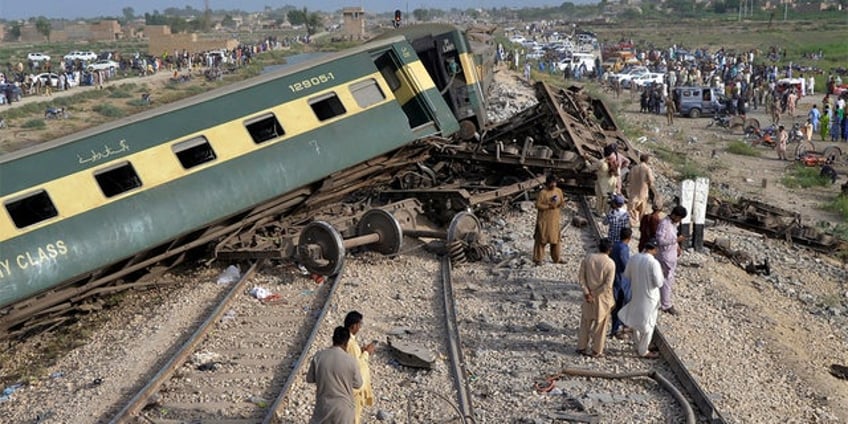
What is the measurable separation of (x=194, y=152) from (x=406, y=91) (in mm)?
4629

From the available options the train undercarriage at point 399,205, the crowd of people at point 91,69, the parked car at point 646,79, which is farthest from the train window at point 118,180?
the crowd of people at point 91,69

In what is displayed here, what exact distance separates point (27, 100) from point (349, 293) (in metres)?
42.6

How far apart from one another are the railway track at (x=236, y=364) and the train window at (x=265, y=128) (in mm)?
2623

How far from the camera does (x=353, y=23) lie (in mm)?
91062

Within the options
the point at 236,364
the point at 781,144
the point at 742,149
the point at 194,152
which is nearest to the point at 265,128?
the point at 194,152

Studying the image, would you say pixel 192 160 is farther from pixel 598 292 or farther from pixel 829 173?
pixel 829 173

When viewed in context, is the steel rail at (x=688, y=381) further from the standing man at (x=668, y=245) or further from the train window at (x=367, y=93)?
the train window at (x=367, y=93)

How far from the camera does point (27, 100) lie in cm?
4862

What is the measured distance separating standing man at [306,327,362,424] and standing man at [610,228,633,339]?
169 inches

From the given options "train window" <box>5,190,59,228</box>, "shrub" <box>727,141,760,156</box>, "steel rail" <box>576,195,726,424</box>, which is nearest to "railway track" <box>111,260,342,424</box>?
"train window" <box>5,190,59,228</box>

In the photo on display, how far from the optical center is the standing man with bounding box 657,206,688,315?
1073 centimetres

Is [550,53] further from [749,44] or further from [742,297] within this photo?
[742,297]

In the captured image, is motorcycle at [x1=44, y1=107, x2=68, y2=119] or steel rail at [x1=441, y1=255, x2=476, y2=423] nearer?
steel rail at [x1=441, y1=255, x2=476, y2=423]

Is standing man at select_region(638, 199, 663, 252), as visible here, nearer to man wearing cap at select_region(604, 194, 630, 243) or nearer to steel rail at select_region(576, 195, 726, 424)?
man wearing cap at select_region(604, 194, 630, 243)
